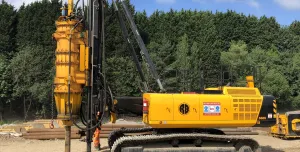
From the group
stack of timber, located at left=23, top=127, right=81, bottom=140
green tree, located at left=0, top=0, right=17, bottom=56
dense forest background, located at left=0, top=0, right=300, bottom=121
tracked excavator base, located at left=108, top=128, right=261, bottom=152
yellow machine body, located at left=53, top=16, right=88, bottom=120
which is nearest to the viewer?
tracked excavator base, located at left=108, top=128, right=261, bottom=152

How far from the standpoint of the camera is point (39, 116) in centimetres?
3403

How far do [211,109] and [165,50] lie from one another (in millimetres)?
30290

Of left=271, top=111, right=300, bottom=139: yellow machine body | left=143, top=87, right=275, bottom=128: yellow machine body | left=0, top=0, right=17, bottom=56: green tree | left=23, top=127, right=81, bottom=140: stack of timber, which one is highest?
left=0, top=0, right=17, bottom=56: green tree

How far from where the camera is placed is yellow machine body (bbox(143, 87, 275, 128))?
365 inches

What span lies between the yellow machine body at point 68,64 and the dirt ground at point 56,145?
3902mm

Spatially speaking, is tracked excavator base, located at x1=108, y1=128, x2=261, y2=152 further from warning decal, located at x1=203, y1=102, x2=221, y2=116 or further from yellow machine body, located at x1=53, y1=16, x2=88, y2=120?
yellow machine body, located at x1=53, y1=16, x2=88, y2=120

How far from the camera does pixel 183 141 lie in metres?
9.80

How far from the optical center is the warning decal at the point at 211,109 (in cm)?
948

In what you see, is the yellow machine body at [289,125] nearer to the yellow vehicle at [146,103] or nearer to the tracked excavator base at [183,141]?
the yellow vehicle at [146,103]

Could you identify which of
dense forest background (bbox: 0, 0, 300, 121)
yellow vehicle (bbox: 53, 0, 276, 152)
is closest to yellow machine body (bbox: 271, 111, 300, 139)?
yellow vehicle (bbox: 53, 0, 276, 152)

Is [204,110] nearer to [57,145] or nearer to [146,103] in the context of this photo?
[146,103]

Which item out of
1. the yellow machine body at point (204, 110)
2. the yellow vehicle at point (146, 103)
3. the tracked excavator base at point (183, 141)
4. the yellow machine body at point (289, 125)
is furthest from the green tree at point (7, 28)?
the yellow machine body at point (204, 110)

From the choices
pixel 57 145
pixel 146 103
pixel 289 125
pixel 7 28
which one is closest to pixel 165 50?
pixel 7 28

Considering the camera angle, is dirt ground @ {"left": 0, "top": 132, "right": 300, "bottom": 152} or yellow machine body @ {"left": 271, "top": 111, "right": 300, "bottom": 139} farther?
yellow machine body @ {"left": 271, "top": 111, "right": 300, "bottom": 139}
